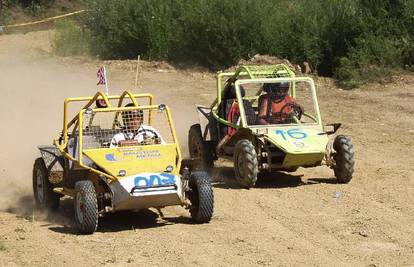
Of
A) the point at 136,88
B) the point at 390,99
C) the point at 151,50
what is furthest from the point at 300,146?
the point at 151,50

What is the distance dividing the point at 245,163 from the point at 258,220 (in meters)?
1.79

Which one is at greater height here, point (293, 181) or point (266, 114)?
point (266, 114)

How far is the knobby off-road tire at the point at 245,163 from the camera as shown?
1299cm

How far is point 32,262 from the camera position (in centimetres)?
953

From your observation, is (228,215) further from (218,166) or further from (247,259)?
(218,166)

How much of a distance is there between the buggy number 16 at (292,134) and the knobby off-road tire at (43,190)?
3.32 meters

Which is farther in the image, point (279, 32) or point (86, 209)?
point (279, 32)

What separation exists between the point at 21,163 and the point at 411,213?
6902 millimetres

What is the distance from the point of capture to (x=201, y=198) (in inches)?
429

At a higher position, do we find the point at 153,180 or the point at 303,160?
the point at 153,180

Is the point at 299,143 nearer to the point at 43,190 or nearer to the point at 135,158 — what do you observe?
the point at 135,158

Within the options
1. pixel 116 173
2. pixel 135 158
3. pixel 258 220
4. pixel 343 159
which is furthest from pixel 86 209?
pixel 343 159

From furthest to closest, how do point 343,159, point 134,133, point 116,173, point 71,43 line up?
1. point 71,43
2. point 343,159
3. point 134,133
4. point 116,173

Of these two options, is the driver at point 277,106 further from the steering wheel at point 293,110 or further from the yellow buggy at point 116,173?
the yellow buggy at point 116,173
